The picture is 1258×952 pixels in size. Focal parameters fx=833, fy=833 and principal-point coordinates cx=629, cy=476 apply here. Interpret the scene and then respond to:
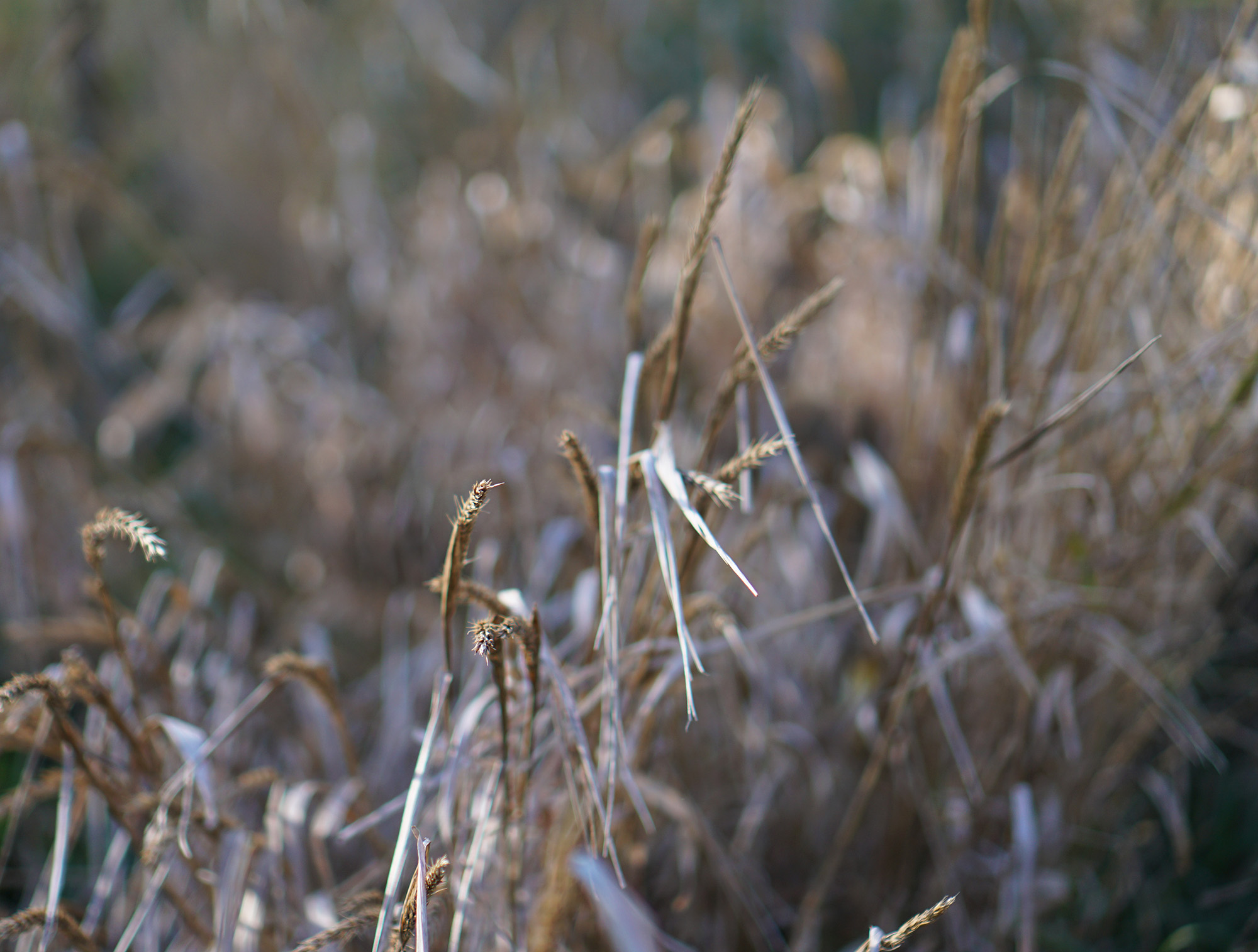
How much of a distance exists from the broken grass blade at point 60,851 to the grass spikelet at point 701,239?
0.63m

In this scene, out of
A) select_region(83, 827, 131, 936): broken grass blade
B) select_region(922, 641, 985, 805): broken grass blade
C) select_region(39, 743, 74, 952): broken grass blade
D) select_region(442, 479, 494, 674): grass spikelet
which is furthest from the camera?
select_region(922, 641, 985, 805): broken grass blade

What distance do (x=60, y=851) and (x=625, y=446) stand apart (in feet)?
1.94

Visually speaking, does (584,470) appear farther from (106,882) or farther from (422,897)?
(106,882)

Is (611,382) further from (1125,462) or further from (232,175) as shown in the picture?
(232,175)

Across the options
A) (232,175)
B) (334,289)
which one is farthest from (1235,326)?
(232,175)

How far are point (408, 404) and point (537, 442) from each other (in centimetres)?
45

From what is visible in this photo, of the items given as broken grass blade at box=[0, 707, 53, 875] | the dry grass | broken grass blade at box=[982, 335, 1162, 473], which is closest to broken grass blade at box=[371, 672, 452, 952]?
the dry grass

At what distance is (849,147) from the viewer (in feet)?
5.65

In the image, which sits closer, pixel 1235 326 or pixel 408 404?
pixel 1235 326

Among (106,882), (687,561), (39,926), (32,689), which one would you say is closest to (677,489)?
(687,561)

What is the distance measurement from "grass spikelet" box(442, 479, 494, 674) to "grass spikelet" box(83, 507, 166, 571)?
0.17 metres

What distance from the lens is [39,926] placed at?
64 centimetres

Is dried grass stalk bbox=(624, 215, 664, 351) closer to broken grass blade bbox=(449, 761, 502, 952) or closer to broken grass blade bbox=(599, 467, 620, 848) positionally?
broken grass blade bbox=(599, 467, 620, 848)

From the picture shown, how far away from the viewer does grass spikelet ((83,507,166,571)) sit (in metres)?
0.52
